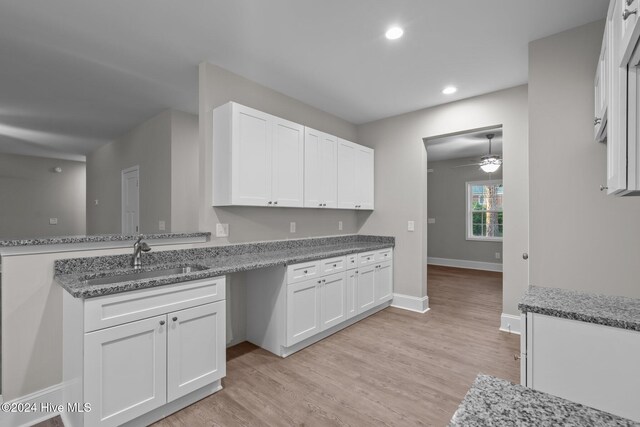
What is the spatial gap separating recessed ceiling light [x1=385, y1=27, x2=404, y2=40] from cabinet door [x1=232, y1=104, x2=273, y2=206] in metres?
1.29

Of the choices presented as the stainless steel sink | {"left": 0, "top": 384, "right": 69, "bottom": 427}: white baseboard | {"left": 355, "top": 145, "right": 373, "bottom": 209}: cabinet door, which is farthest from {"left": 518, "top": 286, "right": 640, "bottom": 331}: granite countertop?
{"left": 0, "top": 384, "right": 69, "bottom": 427}: white baseboard

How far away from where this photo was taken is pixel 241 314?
313 cm

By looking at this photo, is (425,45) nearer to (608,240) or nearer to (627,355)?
(608,240)

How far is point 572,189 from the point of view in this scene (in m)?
2.22

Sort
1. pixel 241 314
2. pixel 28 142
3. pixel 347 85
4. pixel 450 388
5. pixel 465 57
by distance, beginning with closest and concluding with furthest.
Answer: pixel 450 388, pixel 465 57, pixel 241 314, pixel 347 85, pixel 28 142

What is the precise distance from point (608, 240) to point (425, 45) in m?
1.99

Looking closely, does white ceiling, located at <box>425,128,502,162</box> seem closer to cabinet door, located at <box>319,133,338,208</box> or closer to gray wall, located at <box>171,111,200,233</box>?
cabinet door, located at <box>319,133,338,208</box>

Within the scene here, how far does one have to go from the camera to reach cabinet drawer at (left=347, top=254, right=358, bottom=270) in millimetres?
3471

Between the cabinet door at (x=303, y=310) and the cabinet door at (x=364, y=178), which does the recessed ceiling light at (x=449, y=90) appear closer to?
the cabinet door at (x=364, y=178)

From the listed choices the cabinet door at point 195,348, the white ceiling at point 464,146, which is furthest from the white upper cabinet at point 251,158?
the white ceiling at point 464,146

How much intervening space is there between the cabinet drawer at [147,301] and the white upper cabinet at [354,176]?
2.18 metres

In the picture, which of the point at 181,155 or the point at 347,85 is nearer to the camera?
the point at 347,85

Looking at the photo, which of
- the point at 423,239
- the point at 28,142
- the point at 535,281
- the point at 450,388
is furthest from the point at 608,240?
the point at 28,142

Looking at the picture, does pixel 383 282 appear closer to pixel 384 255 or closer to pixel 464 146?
pixel 384 255
